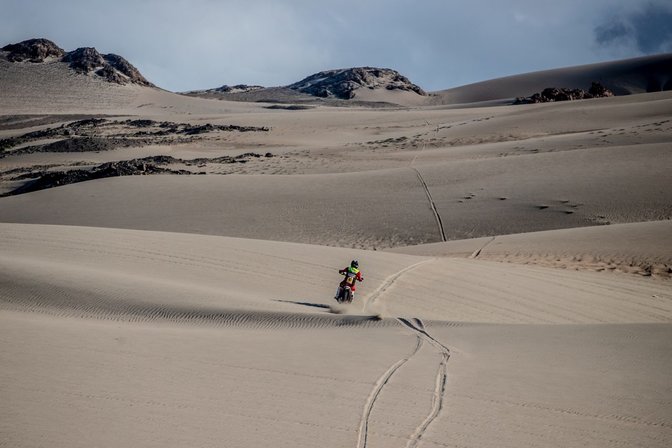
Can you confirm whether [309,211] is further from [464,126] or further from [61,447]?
[464,126]

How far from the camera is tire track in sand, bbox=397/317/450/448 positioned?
3.62 meters

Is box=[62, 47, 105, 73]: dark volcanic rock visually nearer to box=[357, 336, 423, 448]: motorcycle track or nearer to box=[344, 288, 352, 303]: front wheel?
box=[344, 288, 352, 303]: front wheel

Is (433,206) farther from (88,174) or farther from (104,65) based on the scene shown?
(104,65)

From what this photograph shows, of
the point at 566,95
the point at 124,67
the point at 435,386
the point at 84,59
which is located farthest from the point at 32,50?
the point at 435,386

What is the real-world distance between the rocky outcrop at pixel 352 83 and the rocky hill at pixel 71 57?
32.0 metres

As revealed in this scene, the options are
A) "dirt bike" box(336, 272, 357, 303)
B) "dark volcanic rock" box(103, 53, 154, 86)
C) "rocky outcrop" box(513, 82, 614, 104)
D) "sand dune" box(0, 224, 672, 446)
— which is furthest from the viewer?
"dark volcanic rock" box(103, 53, 154, 86)

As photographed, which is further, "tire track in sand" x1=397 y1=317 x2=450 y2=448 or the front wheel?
the front wheel

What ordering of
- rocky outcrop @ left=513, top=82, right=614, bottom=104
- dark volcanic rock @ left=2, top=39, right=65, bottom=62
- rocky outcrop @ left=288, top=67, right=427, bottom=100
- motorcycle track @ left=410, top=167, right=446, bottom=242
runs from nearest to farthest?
motorcycle track @ left=410, top=167, right=446, bottom=242, rocky outcrop @ left=513, top=82, right=614, bottom=104, dark volcanic rock @ left=2, top=39, right=65, bottom=62, rocky outcrop @ left=288, top=67, right=427, bottom=100

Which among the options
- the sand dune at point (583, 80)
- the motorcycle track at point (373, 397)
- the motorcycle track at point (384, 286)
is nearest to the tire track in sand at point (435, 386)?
the motorcycle track at point (373, 397)

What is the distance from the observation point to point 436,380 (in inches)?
185

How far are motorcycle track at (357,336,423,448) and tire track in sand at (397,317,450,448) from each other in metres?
0.27

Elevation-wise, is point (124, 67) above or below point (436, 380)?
above

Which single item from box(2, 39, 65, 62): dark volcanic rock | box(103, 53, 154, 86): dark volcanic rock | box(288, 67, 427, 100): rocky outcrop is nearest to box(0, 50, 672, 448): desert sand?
box(2, 39, 65, 62): dark volcanic rock

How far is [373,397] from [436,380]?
695mm
